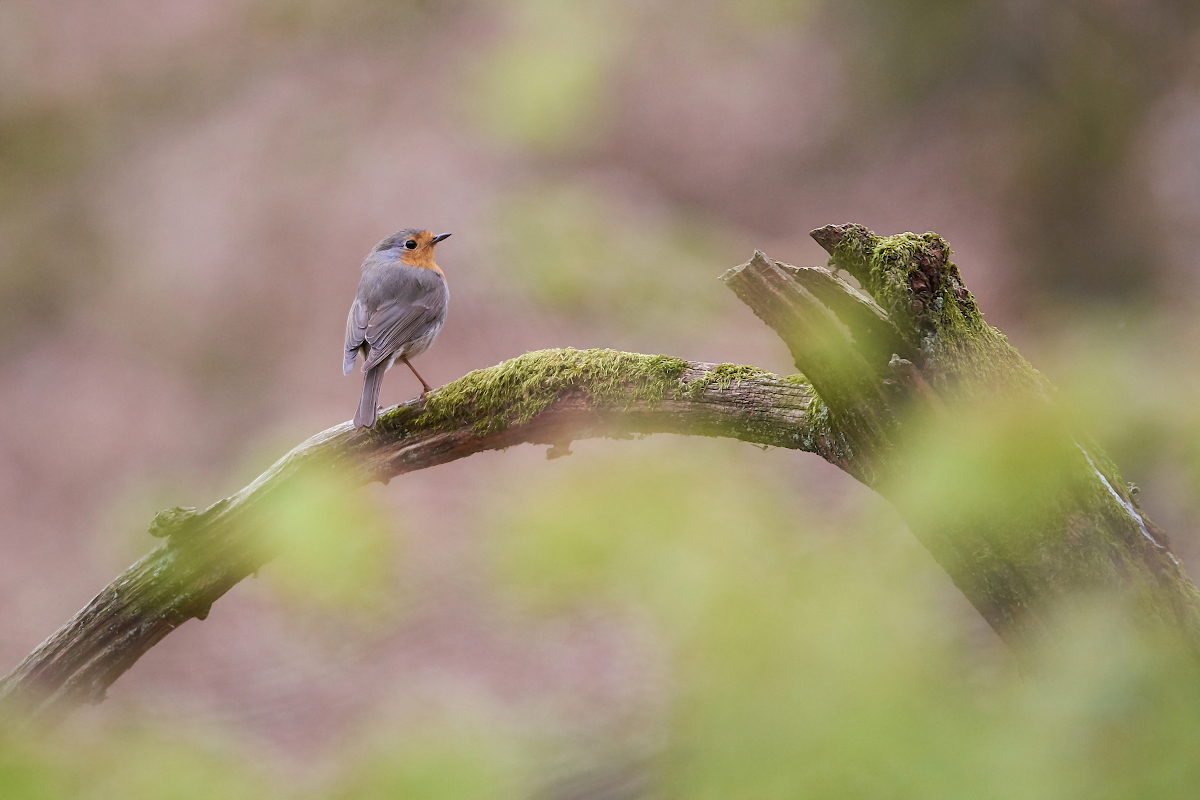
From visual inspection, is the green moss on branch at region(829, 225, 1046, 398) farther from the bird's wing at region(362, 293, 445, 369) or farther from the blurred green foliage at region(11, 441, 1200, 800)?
the bird's wing at region(362, 293, 445, 369)

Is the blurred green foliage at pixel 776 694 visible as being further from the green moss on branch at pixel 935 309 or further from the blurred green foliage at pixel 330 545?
the green moss on branch at pixel 935 309

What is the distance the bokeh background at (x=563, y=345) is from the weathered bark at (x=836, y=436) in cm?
12

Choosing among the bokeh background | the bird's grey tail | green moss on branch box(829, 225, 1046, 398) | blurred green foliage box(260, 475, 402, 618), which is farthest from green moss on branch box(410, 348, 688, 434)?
blurred green foliage box(260, 475, 402, 618)

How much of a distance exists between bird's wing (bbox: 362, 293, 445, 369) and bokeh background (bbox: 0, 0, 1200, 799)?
0.49 meters

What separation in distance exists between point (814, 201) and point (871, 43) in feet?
6.73

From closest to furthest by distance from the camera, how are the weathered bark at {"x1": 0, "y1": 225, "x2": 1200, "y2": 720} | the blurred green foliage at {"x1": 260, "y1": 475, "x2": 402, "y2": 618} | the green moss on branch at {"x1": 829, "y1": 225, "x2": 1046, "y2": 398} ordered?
1. the blurred green foliage at {"x1": 260, "y1": 475, "x2": 402, "y2": 618}
2. the weathered bark at {"x1": 0, "y1": 225, "x2": 1200, "y2": 720}
3. the green moss on branch at {"x1": 829, "y1": 225, "x2": 1046, "y2": 398}

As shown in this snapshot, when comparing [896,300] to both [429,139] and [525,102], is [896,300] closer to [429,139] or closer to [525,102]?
[525,102]

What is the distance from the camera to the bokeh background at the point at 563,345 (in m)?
0.59

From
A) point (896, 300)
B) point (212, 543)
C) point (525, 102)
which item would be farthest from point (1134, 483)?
point (212, 543)

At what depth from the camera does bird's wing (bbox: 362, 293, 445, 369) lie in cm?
325

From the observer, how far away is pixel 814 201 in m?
9.96

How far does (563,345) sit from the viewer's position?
698 cm

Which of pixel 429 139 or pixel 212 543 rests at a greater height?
pixel 429 139

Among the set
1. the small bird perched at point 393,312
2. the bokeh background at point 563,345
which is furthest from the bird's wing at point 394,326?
the bokeh background at point 563,345
